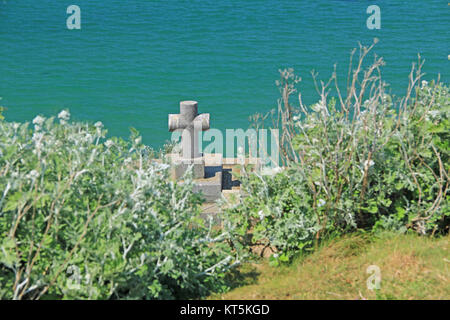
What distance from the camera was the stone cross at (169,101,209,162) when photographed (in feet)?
24.5

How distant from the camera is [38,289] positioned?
3.96m

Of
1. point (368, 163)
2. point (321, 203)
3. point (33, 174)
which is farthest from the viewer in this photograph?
point (321, 203)

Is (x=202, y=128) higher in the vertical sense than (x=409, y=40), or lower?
lower

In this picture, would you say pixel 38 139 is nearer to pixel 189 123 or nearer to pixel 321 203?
pixel 321 203


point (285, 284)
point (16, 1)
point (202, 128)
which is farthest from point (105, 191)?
point (16, 1)

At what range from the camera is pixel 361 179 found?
5.08 m

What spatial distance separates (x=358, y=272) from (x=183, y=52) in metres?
13.5

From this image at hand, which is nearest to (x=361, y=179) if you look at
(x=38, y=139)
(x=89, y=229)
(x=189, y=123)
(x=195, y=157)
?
(x=89, y=229)

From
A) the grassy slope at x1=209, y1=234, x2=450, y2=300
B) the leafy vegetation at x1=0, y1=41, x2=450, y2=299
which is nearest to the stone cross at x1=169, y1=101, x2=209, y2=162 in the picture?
the leafy vegetation at x1=0, y1=41, x2=450, y2=299

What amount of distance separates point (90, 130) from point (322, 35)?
1424cm

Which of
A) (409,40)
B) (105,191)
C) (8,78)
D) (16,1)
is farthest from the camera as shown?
(16,1)

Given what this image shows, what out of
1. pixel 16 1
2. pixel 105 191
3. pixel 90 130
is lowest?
pixel 105 191

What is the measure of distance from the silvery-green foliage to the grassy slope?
427mm
